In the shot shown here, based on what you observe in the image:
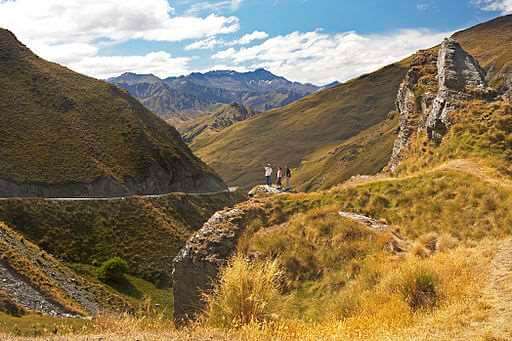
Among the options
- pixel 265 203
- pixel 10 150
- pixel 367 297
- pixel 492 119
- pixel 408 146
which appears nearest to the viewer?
pixel 367 297

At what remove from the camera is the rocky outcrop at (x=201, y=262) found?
1789cm

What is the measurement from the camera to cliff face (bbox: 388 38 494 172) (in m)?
30.2

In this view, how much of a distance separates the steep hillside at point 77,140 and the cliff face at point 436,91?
7721cm

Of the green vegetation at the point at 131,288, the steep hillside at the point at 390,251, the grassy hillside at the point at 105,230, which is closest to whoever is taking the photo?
the steep hillside at the point at 390,251

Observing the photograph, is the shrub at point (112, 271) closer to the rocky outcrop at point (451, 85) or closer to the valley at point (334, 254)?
the valley at point (334, 254)

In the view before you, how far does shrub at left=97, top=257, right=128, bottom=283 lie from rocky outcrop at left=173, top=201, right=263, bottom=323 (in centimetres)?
5139

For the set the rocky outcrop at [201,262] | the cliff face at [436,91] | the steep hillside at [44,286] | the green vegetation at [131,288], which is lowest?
the green vegetation at [131,288]

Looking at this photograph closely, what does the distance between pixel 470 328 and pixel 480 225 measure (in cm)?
1000

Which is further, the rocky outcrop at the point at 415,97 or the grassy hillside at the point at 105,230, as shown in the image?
the grassy hillside at the point at 105,230

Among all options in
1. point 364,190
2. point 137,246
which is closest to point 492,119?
point 364,190

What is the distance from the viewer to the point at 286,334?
904cm

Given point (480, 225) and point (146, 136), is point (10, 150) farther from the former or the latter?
point (480, 225)

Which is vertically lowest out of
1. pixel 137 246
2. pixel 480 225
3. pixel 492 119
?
pixel 137 246

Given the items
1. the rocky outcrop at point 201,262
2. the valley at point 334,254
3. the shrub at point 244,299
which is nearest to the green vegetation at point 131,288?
the valley at point 334,254
